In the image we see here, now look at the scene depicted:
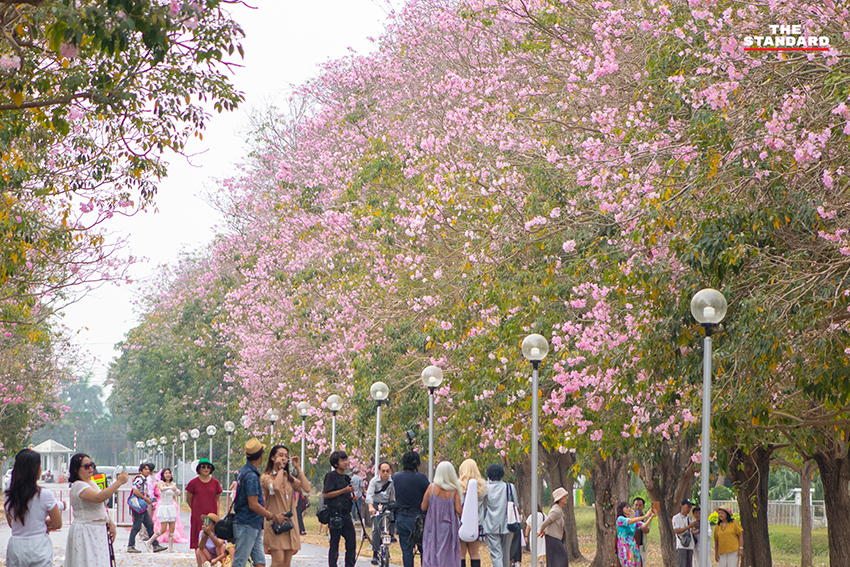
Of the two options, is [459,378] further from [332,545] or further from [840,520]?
[840,520]

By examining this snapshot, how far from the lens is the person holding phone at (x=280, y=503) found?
37.7ft

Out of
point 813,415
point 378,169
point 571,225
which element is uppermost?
point 378,169

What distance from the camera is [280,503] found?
1165 centimetres

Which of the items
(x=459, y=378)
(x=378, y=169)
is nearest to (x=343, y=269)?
(x=378, y=169)

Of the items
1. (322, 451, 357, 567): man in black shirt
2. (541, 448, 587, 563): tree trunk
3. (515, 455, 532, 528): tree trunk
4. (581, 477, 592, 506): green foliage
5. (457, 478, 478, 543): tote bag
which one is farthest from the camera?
(581, 477, 592, 506): green foliage

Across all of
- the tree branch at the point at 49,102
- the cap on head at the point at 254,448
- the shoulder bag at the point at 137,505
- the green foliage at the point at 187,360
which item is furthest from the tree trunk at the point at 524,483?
the tree branch at the point at 49,102

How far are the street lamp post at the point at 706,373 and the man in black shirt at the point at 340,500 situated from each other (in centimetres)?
491

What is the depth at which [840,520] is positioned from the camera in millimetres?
21188

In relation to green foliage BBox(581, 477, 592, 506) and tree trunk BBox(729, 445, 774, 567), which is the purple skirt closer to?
tree trunk BBox(729, 445, 774, 567)

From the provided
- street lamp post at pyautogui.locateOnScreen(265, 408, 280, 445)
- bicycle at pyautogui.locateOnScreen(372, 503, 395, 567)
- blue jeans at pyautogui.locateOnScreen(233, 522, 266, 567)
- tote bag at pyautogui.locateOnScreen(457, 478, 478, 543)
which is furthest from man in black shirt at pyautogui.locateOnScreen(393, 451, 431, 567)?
street lamp post at pyautogui.locateOnScreen(265, 408, 280, 445)

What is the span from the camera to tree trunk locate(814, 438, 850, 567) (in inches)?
813

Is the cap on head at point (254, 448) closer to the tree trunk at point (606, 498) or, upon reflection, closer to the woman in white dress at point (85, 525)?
the woman in white dress at point (85, 525)

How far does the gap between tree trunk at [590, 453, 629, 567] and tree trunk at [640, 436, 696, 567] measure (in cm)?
95

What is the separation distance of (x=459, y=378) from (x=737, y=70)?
28.2 feet
